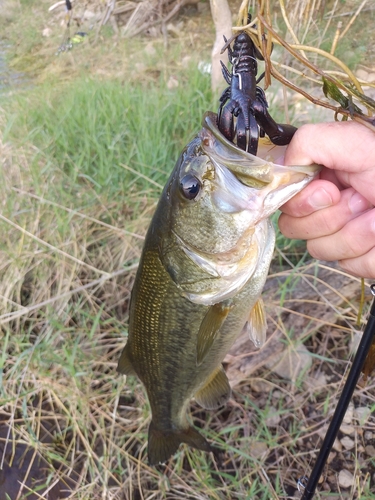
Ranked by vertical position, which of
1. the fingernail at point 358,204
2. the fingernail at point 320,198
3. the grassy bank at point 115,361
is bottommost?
the grassy bank at point 115,361

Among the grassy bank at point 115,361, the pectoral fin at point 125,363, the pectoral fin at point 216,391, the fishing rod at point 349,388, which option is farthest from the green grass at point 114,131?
the fishing rod at point 349,388

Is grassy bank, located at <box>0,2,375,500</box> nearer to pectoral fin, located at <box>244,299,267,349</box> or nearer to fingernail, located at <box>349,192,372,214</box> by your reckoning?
pectoral fin, located at <box>244,299,267,349</box>

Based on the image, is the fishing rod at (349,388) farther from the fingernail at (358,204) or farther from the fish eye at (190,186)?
the fish eye at (190,186)

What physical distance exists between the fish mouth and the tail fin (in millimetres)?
1276

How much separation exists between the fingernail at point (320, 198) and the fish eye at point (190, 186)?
1.07ft

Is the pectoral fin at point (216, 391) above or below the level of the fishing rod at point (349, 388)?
below

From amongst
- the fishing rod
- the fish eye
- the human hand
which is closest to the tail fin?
the fishing rod

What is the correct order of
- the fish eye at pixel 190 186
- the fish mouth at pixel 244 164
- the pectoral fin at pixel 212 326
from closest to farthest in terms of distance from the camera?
the fish mouth at pixel 244 164 < the fish eye at pixel 190 186 < the pectoral fin at pixel 212 326

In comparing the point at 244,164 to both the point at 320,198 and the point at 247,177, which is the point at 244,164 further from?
the point at 320,198

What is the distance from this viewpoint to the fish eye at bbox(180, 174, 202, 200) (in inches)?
42.9

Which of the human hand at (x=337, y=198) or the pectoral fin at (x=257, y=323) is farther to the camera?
the pectoral fin at (x=257, y=323)

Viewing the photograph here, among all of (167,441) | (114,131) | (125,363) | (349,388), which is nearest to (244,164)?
(349,388)

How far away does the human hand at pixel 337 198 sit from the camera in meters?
1.02

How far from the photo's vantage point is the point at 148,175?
9.19 ft
